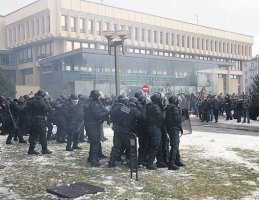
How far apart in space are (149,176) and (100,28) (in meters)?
41.7

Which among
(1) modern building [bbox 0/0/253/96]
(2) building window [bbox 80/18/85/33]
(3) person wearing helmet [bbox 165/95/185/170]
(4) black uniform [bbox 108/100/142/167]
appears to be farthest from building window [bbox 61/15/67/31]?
(3) person wearing helmet [bbox 165/95/185/170]

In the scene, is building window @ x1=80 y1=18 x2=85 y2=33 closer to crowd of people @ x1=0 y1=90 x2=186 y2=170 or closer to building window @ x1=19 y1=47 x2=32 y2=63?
building window @ x1=19 y1=47 x2=32 y2=63

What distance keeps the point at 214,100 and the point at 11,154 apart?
12.8 m

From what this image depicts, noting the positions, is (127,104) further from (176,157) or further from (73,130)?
(73,130)

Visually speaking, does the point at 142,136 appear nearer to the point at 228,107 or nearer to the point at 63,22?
the point at 228,107

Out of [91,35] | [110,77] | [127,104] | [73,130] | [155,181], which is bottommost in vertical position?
[155,181]

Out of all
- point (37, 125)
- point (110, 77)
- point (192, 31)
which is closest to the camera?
point (37, 125)

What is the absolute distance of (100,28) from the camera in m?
47.4

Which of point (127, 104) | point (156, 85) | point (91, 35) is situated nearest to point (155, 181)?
point (127, 104)

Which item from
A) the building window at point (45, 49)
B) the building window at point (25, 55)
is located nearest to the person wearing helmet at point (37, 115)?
the building window at point (45, 49)

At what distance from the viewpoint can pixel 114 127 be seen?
8562 mm

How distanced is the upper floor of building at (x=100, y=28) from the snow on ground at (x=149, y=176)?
34.9 m

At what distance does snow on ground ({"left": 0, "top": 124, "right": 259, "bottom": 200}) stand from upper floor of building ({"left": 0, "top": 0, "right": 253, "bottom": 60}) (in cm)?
3495

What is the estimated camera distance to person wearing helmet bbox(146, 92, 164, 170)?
8.12m
